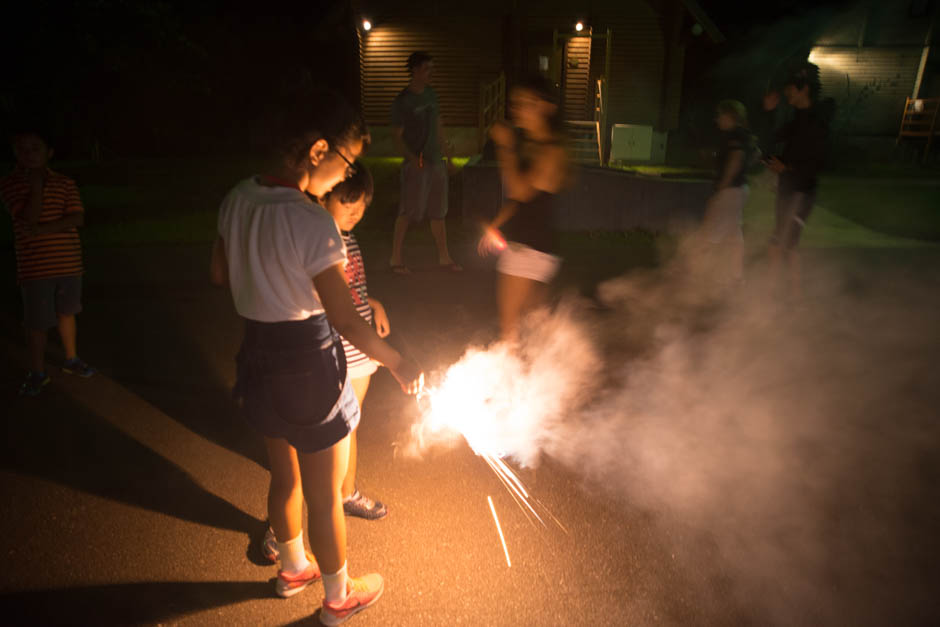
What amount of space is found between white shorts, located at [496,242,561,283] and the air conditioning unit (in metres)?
16.5

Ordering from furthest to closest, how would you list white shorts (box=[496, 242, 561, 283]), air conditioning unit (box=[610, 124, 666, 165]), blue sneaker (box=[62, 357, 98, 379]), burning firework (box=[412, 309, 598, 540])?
air conditioning unit (box=[610, 124, 666, 165]) → blue sneaker (box=[62, 357, 98, 379]) → white shorts (box=[496, 242, 561, 283]) → burning firework (box=[412, 309, 598, 540])

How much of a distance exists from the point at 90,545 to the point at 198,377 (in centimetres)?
206

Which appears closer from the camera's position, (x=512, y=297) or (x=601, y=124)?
(x=512, y=297)

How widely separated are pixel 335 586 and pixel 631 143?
63.7ft

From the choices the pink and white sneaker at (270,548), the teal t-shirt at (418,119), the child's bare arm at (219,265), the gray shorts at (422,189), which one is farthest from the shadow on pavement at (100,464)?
the teal t-shirt at (418,119)

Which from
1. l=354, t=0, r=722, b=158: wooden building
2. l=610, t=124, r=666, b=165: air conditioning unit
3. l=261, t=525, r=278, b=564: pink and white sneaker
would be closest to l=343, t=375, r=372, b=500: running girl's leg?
l=261, t=525, r=278, b=564: pink and white sneaker

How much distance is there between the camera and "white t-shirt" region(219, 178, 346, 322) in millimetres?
1953

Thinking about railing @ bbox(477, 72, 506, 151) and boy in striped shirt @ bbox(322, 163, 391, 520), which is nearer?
boy in striped shirt @ bbox(322, 163, 391, 520)

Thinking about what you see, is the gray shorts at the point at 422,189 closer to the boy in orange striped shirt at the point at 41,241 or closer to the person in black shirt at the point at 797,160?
the person in black shirt at the point at 797,160

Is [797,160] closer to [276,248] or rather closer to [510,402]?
[510,402]

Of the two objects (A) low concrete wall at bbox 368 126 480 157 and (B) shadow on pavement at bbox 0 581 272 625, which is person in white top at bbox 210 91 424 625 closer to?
(B) shadow on pavement at bbox 0 581 272 625

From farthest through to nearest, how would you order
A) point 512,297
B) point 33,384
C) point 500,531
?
point 33,384
point 512,297
point 500,531

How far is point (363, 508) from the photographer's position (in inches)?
130

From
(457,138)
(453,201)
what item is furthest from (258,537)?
(457,138)
